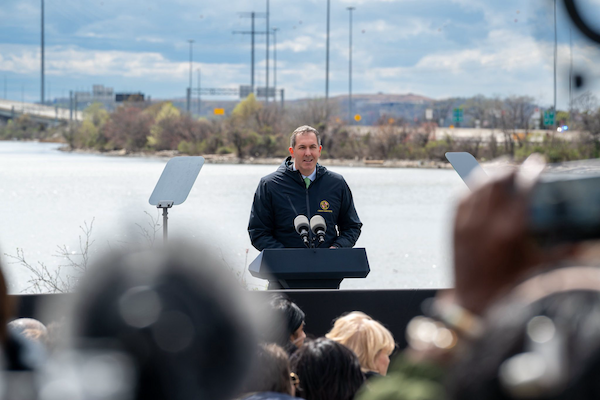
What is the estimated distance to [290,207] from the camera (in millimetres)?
5363

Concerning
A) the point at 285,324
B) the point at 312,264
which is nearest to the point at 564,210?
the point at 285,324

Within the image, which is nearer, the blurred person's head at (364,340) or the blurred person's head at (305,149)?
the blurred person's head at (364,340)

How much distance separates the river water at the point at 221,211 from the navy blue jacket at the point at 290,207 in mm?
1349

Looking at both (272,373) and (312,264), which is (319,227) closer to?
(312,264)

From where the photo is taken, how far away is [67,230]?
1619 centimetres

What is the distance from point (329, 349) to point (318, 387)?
0.12 m

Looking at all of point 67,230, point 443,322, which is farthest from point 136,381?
point 67,230

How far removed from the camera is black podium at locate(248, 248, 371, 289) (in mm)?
4449

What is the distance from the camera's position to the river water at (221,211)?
12.3 metres

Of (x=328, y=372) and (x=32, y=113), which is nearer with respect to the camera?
(x=328, y=372)

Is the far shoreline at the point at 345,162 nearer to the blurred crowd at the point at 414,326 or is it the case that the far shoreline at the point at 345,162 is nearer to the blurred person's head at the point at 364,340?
the blurred person's head at the point at 364,340

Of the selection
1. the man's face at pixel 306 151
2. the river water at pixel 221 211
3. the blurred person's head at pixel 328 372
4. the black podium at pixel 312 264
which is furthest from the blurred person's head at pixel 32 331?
the river water at pixel 221 211

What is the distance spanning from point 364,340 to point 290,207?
295cm

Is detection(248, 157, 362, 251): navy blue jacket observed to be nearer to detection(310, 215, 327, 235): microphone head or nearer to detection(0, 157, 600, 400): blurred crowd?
detection(310, 215, 327, 235): microphone head
